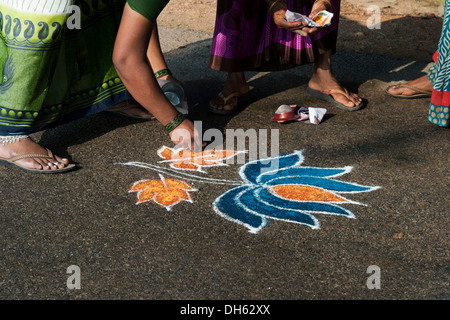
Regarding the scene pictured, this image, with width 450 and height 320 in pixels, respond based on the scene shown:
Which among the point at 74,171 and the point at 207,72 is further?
the point at 207,72

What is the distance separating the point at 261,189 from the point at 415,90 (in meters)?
1.67

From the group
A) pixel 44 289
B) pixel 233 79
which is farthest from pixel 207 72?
pixel 44 289

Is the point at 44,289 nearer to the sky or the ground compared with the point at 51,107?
nearer to the ground

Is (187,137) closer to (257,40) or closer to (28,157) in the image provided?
(28,157)

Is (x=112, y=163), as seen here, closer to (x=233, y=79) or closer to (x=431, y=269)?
(x=233, y=79)

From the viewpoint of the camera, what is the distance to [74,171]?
3100 mm

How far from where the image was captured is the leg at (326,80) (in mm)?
3844

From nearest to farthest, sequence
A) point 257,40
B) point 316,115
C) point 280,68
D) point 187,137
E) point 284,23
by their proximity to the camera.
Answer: point 187,137 → point 284,23 → point 316,115 → point 257,40 → point 280,68

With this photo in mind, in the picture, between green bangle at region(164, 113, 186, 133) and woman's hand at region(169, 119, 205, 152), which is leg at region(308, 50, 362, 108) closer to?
woman's hand at region(169, 119, 205, 152)

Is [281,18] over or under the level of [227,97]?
over

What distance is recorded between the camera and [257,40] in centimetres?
378

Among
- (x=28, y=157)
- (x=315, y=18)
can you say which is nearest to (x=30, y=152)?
(x=28, y=157)

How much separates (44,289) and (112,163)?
1.06 m

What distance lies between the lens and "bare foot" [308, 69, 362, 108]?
3.81 m
